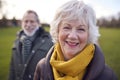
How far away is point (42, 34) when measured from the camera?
4.81 meters

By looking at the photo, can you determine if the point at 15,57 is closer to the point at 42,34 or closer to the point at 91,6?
the point at 42,34

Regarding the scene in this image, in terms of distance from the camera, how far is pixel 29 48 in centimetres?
462

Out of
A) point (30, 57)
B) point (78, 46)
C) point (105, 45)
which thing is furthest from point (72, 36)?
point (105, 45)

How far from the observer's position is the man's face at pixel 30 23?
477cm

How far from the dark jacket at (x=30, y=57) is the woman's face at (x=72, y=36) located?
2.03 metres

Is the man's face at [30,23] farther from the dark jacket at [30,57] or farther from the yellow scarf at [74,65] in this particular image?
the yellow scarf at [74,65]

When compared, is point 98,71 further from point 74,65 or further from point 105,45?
point 105,45

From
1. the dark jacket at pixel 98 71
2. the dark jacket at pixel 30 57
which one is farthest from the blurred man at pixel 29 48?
the dark jacket at pixel 98 71

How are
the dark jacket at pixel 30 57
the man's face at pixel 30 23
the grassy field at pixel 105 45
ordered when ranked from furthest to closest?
1. the grassy field at pixel 105 45
2. the man's face at pixel 30 23
3. the dark jacket at pixel 30 57

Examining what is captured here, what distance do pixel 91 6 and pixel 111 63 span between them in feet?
26.3

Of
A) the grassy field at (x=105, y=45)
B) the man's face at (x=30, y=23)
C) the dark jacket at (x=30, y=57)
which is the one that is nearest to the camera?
the dark jacket at (x=30, y=57)

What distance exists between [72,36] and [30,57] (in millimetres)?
2153

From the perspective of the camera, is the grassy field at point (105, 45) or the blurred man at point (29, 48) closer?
the blurred man at point (29, 48)

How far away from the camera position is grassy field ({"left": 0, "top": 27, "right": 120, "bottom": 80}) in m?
10.8
